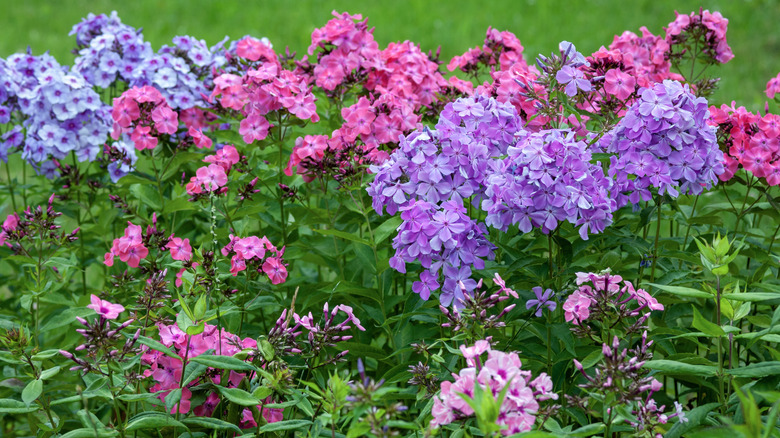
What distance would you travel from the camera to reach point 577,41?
8117mm

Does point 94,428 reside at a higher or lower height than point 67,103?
lower

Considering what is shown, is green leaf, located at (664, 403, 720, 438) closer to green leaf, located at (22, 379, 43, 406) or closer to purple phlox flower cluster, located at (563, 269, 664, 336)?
purple phlox flower cluster, located at (563, 269, 664, 336)

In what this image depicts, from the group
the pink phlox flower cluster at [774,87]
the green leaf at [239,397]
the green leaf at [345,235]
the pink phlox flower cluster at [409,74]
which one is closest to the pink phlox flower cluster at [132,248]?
the green leaf at [345,235]

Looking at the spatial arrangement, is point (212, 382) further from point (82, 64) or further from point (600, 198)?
point (82, 64)

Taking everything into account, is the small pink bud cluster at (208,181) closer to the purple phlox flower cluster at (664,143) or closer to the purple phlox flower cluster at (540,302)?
the purple phlox flower cluster at (540,302)

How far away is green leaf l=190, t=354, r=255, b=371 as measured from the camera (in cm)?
195

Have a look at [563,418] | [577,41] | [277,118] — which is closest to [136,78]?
[277,118]

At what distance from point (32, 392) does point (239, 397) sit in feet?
1.68

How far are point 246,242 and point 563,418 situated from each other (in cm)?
98

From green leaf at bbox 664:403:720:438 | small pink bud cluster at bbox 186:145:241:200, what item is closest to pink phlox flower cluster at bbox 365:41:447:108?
small pink bud cluster at bbox 186:145:241:200

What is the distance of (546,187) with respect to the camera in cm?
204

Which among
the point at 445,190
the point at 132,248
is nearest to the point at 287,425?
the point at 445,190

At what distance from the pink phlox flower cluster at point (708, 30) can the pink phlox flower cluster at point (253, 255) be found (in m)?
1.77

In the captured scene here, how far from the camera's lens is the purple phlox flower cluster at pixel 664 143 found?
2.19 meters
